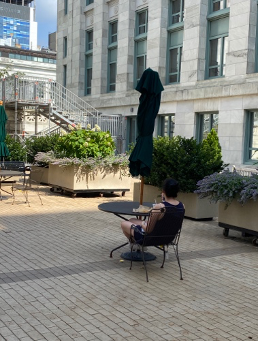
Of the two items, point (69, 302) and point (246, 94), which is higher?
point (246, 94)

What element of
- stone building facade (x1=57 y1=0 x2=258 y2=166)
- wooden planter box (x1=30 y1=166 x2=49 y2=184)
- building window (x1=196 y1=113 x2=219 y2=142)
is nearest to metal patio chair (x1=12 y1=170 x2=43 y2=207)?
wooden planter box (x1=30 y1=166 x2=49 y2=184)

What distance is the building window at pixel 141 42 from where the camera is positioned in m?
26.7

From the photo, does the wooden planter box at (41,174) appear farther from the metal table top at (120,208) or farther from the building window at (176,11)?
the building window at (176,11)

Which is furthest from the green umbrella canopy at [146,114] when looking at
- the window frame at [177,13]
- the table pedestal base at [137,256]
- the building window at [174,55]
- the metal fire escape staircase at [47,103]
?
the window frame at [177,13]

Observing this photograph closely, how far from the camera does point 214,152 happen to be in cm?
1255

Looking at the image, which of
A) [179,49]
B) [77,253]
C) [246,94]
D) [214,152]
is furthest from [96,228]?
Result: [179,49]

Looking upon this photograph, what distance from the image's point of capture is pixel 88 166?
15172 mm

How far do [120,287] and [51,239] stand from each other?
3230mm

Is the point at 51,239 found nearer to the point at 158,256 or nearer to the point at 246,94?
the point at 158,256

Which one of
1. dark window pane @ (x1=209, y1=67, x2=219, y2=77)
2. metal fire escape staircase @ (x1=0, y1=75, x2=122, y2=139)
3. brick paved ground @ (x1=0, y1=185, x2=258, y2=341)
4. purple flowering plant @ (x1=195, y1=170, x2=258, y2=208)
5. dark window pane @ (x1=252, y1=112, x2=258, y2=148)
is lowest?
brick paved ground @ (x1=0, y1=185, x2=258, y2=341)

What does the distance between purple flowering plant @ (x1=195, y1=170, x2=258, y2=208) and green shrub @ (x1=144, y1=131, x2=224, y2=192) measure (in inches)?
76.2

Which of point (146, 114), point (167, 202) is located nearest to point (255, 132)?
point (146, 114)

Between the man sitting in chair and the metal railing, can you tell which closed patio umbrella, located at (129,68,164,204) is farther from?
the metal railing

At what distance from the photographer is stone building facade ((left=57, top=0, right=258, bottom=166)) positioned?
19375 mm
